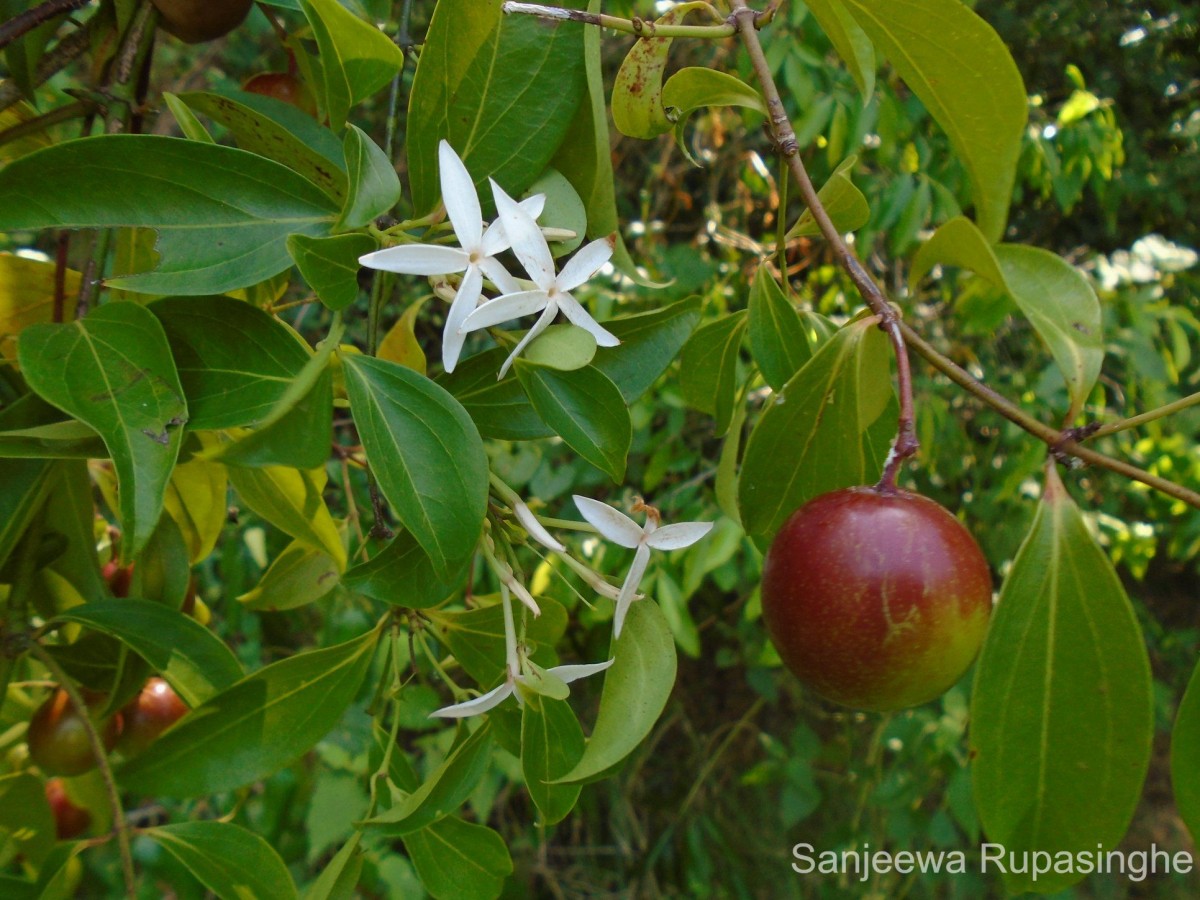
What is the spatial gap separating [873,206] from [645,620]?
1.33 metres

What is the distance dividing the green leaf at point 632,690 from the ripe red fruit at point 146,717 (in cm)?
39

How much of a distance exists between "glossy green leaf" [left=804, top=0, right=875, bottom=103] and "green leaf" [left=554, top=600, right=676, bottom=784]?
0.26 m

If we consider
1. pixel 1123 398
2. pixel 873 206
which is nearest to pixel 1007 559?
pixel 1123 398

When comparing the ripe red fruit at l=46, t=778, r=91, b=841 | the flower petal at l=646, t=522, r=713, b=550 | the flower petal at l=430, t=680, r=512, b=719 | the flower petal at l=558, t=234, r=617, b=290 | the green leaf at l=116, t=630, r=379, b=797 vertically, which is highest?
the flower petal at l=558, t=234, r=617, b=290

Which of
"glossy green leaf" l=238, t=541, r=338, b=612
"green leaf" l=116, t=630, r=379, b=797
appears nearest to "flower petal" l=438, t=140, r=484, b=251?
"green leaf" l=116, t=630, r=379, b=797

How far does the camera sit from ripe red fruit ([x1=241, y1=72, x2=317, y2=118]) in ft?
2.16

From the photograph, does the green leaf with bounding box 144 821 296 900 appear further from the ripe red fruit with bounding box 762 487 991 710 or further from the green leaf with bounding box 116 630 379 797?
the ripe red fruit with bounding box 762 487 991 710

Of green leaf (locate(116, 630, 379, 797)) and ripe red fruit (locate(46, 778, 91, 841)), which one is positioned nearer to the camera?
green leaf (locate(116, 630, 379, 797))

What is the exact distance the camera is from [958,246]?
410 mm

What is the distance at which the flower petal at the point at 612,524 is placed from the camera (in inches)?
16.0

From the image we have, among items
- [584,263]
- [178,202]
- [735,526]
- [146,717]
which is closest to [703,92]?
[584,263]

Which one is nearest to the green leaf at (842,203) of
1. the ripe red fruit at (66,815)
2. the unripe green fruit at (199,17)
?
the unripe green fruit at (199,17)

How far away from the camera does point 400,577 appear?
0.40 metres

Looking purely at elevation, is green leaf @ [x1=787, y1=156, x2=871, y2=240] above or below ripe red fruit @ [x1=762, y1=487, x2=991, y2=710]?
above
